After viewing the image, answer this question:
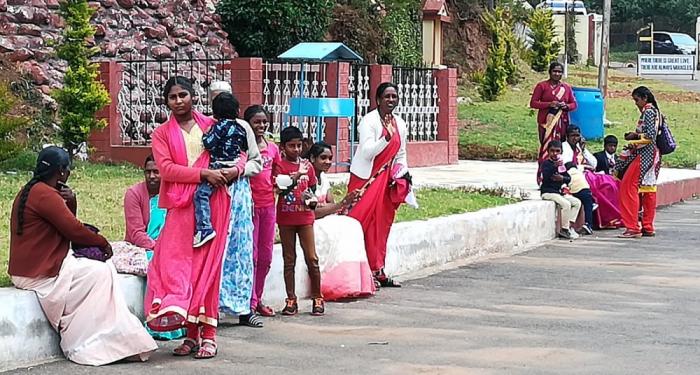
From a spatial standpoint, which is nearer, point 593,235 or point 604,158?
point 593,235

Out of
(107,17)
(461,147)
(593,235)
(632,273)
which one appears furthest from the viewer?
(461,147)

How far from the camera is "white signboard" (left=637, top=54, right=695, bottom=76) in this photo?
145ft

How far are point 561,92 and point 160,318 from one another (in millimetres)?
9999

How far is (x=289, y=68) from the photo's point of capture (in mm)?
17359

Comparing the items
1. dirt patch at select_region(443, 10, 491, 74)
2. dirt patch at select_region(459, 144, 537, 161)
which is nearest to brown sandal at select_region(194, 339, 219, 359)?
dirt patch at select_region(459, 144, 537, 161)

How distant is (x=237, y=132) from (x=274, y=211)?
1.22 metres

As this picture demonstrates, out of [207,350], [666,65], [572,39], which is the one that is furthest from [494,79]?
[572,39]

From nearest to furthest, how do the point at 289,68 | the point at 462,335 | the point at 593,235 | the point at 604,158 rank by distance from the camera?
1. the point at 462,335
2. the point at 593,235
3. the point at 604,158
4. the point at 289,68

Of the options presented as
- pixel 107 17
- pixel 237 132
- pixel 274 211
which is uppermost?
pixel 107 17

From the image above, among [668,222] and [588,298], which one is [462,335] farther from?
[668,222]

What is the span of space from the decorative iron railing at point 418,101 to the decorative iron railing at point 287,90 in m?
2.06

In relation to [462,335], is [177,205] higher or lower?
higher

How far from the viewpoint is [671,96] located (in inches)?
1387

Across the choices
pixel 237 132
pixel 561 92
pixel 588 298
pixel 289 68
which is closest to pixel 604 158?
pixel 561 92
